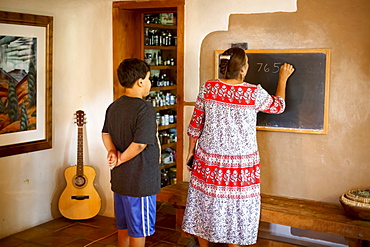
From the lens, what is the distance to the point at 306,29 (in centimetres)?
373

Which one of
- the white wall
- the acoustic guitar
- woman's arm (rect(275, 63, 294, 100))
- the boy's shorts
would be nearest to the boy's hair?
the boy's shorts

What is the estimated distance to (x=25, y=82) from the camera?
4461mm

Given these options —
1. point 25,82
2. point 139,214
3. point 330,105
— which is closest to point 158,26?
point 25,82

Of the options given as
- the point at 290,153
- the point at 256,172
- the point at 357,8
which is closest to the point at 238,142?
the point at 256,172

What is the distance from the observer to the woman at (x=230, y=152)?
3.35m

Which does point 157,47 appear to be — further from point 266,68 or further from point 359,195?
point 359,195

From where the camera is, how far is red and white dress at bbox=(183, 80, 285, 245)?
334 cm

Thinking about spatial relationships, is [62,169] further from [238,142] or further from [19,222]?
[238,142]

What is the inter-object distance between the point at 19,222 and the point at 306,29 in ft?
9.94

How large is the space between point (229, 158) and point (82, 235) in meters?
1.78

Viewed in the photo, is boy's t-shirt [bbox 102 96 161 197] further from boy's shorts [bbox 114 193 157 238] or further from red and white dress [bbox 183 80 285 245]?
red and white dress [bbox 183 80 285 245]

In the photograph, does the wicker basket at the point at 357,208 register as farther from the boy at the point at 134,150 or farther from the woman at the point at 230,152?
the boy at the point at 134,150

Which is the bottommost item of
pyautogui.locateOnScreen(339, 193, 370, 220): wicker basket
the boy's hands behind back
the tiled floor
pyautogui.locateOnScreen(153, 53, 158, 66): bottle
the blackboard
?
the tiled floor

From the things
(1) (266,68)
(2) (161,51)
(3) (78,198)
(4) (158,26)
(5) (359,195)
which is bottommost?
(3) (78,198)
